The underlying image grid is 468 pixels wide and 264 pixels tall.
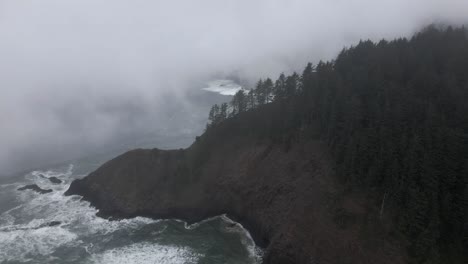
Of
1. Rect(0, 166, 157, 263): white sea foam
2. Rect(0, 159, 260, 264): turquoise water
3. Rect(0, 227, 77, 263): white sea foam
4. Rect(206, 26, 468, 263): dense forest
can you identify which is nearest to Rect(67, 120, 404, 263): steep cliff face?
Rect(0, 159, 260, 264): turquoise water

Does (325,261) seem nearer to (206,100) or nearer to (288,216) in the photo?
(288,216)

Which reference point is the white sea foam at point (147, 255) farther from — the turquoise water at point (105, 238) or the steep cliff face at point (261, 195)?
the steep cliff face at point (261, 195)

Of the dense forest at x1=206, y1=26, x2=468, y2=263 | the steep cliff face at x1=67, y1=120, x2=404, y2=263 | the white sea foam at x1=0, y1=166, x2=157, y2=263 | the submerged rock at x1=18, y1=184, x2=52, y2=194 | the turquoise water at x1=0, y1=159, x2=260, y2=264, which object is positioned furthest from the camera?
the submerged rock at x1=18, y1=184, x2=52, y2=194

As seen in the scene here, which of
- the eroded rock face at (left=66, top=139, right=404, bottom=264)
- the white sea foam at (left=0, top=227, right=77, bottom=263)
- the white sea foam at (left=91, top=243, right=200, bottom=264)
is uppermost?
the eroded rock face at (left=66, top=139, right=404, bottom=264)

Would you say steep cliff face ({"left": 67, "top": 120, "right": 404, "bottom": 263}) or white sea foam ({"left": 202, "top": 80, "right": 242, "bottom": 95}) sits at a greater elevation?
white sea foam ({"left": 202, "top": 80, "right": 242, "bottom": 95})

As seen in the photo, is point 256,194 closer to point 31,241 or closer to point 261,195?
point 261,195

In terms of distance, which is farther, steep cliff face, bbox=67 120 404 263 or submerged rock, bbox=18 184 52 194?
submerged rock, bbox=18 184 52 194

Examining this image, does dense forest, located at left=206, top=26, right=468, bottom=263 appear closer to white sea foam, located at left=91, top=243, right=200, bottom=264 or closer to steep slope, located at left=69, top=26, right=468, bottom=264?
steep slope, located at left=69, top=26, right=468, bottom=264

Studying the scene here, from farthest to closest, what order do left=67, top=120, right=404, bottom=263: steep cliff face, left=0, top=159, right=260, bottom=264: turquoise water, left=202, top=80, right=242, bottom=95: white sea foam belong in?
left=202, top=80, right=242, bottom=95: white sea foam → left=0, top=159, right=260, bottom=264: turquoise water → left=67, top=120, right=404, bottom=263: steep cliff face

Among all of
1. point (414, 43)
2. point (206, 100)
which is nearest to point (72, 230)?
point (414, 43)

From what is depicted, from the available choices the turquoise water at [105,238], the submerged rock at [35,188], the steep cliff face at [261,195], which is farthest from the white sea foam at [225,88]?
the turquoise water at [105,238]
